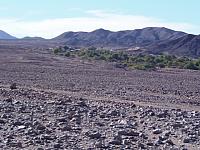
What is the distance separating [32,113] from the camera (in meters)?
15.4

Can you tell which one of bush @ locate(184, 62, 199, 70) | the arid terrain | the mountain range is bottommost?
the mountain range

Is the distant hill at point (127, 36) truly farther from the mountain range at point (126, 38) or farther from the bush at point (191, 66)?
the bush at point (191, 66)

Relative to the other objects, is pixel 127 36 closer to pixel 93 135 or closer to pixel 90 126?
pixel 90 126

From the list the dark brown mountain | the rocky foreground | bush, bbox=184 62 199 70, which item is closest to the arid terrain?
the rocky foreground

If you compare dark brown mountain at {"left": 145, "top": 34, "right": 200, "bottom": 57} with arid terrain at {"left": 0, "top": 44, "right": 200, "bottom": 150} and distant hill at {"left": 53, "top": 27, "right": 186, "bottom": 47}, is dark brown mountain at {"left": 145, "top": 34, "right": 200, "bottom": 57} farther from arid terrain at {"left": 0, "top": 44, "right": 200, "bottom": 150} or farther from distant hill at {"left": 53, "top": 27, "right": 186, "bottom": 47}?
arid terrain at {"left": 0, "top": 44, "right": 200, "bottom": 150}

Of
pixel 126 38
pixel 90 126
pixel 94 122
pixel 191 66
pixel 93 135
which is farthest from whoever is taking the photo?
pixel 126 38

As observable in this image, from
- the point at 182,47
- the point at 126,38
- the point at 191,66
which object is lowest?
the point at 126,38

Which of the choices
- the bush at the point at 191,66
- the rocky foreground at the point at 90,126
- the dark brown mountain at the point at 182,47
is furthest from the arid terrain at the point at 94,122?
the dark brown mountain at the point at 182,47

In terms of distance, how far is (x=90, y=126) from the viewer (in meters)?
13.9

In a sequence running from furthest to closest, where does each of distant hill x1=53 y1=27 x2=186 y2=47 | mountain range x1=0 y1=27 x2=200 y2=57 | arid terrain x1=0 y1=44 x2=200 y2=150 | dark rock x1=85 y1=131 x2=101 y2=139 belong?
distant hill x1=53 y1=27 x2=186 y2=47 → mountain range x1=0 y1=27 x2=200 y2=57 → dark rock x1=85 y1=131 x2=101 y2=139 → arid terrain x1=0 y1=44 x2=200 y2=150

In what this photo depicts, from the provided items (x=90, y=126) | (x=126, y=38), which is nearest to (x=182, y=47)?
(x=126, y=38)

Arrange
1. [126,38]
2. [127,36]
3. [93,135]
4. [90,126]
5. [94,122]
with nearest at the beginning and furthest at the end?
[93,135]
[90,126]
[94,122]
[126,38]
[127,36]

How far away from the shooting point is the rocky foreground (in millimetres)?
11734

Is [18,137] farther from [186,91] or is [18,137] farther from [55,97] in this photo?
[186,91]
